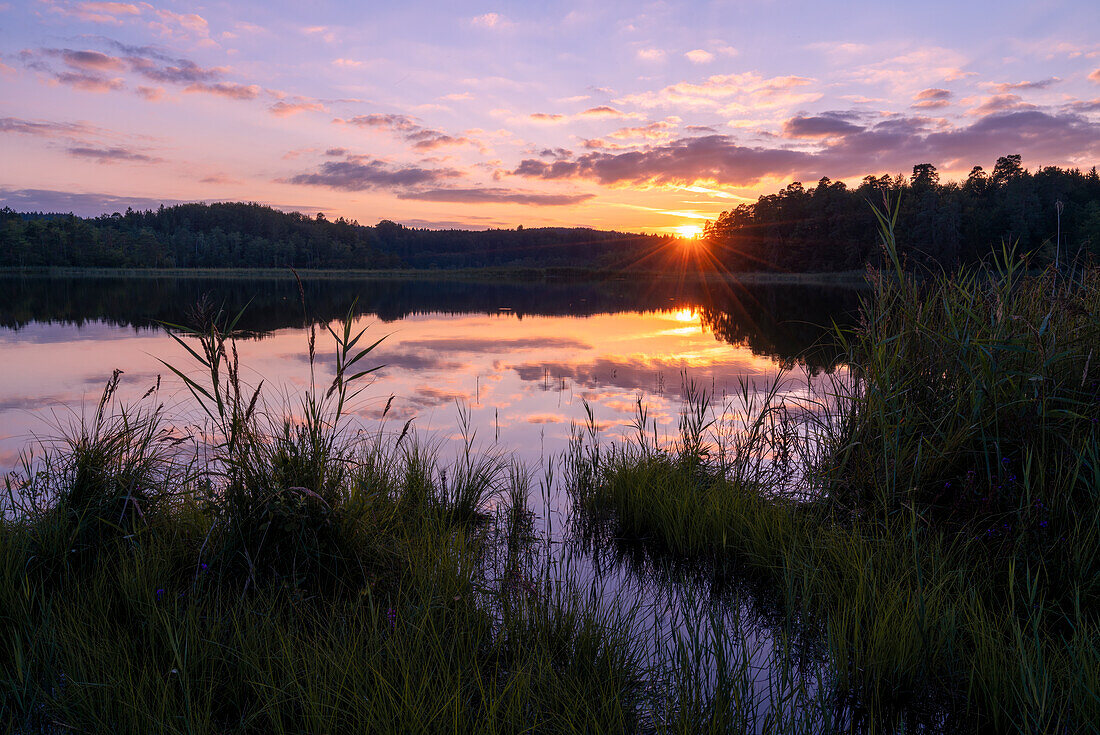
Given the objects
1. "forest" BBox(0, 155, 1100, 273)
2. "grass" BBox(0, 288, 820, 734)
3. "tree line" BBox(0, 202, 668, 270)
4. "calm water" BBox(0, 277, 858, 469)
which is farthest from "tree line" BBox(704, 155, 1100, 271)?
"tree line" BBox(0, 202, 668, 270)

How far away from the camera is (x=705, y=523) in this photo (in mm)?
4125

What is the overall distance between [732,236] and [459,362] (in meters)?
92.9

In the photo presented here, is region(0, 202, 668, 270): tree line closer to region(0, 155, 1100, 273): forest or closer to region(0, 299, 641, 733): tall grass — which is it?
region(0, 155, 1100, 273): forest

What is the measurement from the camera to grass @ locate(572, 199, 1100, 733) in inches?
95.7

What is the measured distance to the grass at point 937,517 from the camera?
95.7 inches

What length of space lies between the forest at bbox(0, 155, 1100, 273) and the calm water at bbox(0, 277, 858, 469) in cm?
416

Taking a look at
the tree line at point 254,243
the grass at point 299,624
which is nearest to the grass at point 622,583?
the grass at point 299,624

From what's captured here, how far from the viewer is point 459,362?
43.3 feet

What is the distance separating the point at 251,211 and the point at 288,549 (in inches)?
7326

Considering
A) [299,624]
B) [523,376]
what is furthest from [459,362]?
[299,624]

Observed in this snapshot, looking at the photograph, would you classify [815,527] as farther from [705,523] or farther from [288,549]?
[288,549]

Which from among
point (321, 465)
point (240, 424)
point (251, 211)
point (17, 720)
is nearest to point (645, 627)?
point (321, 465)

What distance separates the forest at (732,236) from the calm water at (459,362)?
416 cm

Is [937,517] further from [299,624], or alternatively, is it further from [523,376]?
[523,376]
